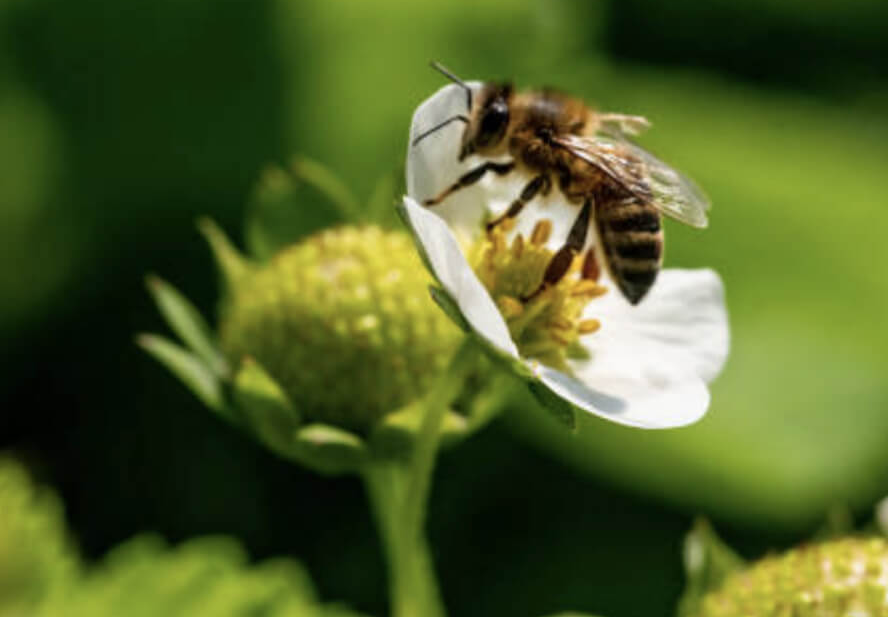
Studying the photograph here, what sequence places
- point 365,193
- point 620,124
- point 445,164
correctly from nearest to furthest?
1. point 445,164
2. point 620,124
3. point 365,193

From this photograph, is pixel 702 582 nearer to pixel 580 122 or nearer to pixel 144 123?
pixel 580 122

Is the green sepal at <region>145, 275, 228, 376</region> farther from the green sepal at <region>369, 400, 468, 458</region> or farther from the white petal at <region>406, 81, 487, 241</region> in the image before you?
the white petal at <region>406, 81, 487, 241</region>

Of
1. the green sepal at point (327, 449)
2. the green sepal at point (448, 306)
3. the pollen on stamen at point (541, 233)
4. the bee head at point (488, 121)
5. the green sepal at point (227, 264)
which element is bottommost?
the green sepal at point (327, 449)

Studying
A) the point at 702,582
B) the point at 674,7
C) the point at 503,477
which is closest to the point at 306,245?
the point at 702,582

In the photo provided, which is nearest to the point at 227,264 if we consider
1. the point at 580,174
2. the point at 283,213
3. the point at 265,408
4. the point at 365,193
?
the point at 283,213

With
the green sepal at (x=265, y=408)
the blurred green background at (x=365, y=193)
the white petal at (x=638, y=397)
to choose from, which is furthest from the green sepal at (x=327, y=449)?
the blurred green background at (x=365, y=193)

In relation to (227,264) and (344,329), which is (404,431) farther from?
(227,264)

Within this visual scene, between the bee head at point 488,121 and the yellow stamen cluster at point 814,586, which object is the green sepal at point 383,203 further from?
the yellow stamen cluster at point 814,586
